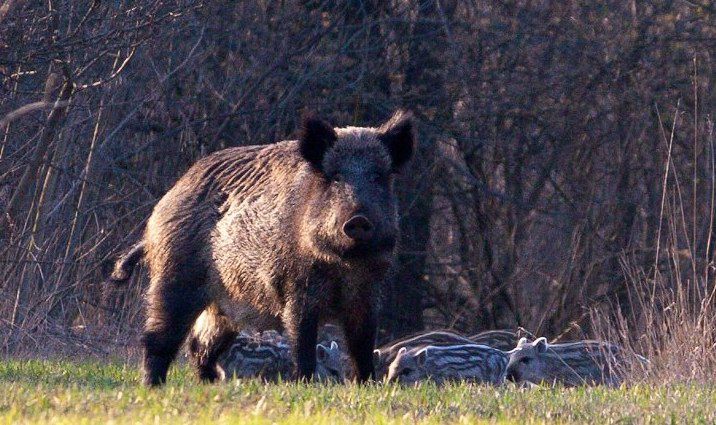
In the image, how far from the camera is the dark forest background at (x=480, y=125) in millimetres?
15047

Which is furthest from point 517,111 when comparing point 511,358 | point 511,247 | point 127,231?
point 511,358

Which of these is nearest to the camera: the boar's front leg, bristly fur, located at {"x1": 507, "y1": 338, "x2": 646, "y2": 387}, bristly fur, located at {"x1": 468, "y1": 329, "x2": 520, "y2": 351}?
the boar's front leg

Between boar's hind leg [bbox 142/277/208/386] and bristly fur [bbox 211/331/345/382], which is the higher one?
boar's hind leg [bbox 142/277/208/386]

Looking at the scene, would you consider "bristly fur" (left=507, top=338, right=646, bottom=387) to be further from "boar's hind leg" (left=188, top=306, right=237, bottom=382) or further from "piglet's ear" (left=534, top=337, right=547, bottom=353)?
"boar's hind leg" (left=188, top=306, right=237, bottom=382)

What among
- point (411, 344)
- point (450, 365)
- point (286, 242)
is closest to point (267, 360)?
point (450, 365)

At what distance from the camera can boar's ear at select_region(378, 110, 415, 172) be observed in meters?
8.55

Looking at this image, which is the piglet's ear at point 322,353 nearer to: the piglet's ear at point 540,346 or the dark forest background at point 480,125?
the piglet's ear at point 540,346

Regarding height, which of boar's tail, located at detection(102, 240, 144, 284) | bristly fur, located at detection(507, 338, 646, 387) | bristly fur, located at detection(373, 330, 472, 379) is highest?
boar's tail, located at detection(102, 240, 144, 284)

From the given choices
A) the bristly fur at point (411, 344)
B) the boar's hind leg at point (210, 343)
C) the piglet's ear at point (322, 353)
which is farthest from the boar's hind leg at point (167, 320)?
the bristly fur at point (411, 344)

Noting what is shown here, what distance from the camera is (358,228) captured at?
7.75m

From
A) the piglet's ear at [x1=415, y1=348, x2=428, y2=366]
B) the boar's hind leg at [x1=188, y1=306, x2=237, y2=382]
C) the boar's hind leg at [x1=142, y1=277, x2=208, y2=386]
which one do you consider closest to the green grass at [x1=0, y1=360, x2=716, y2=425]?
the boar's hind leg at [x1=142, y1=277, x2=208, y2=386]

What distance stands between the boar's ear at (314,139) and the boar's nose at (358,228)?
0.67m

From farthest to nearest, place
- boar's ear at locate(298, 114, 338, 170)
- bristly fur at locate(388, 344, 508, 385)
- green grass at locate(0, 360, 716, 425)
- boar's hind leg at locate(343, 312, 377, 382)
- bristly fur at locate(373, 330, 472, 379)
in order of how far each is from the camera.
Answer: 1. bristly fur at locate(373, 330, 472, 379)
2. bristly fur at locate(388, 344, 508, 385)
3. boar's ear at locate(298, 114, 338, 170)
4. boar's hind leg at locate(343, 312, 377, 382)
5. green grass at locate(0, 360, 716, 425)

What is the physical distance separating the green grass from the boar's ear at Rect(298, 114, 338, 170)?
174 centimetres
